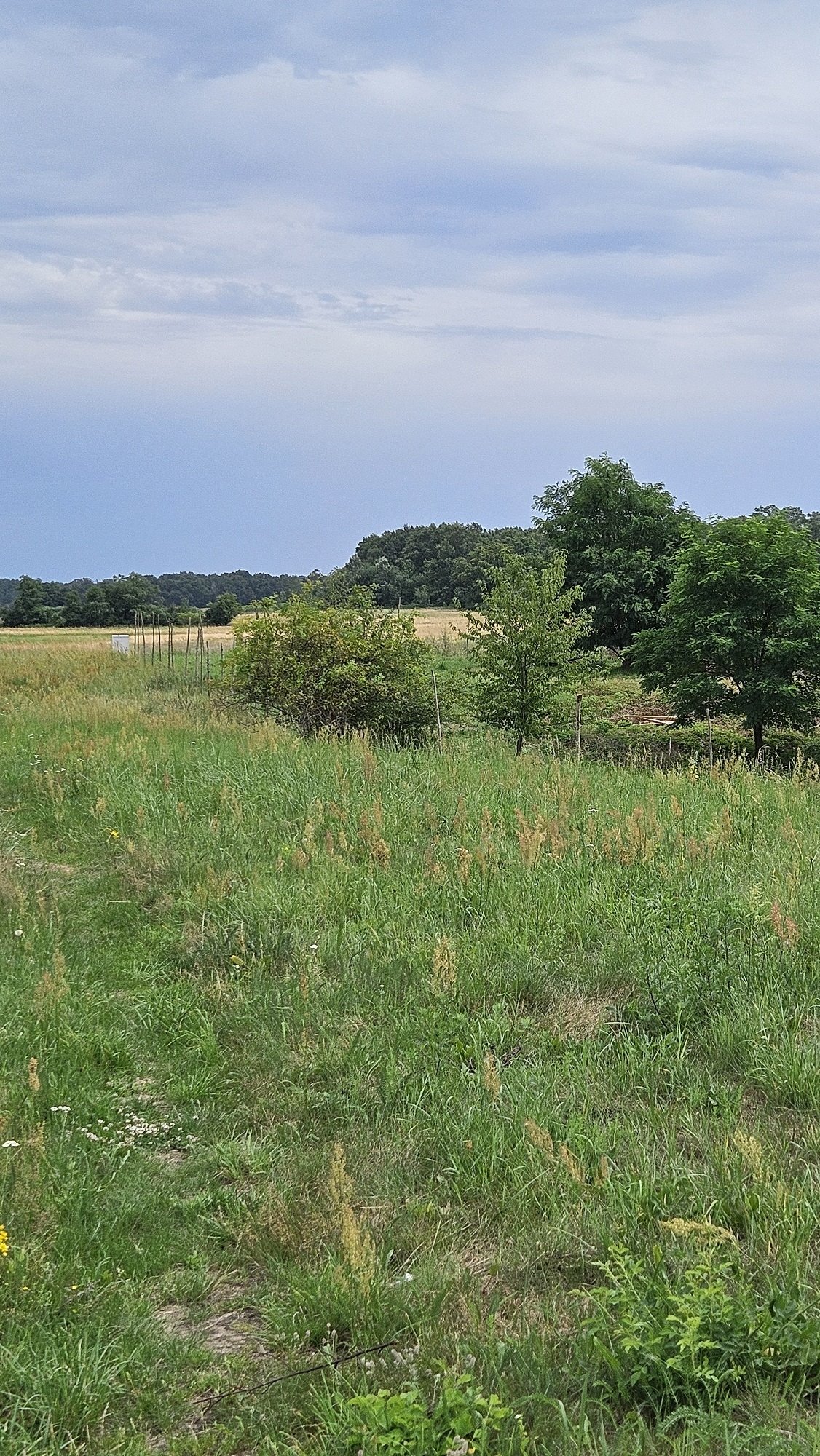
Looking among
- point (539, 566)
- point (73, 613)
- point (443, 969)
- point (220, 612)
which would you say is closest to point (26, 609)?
point (73, 613)

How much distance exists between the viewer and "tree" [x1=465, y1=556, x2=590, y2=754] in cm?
1636

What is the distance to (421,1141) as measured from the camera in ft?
11.6

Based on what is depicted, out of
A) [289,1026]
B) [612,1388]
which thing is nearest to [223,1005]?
[289,1026]

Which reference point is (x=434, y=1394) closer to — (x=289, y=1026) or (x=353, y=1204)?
(x=353, y=1204)

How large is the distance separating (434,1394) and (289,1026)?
2254mm

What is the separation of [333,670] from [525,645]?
3245mm

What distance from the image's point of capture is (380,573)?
90375 millimetres

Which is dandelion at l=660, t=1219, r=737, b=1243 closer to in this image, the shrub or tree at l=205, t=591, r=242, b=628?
the shrub

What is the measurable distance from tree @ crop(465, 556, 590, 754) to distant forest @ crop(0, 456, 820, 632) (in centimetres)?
51

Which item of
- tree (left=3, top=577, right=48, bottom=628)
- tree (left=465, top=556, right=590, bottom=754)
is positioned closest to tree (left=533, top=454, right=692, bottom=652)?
tree (left=465, top=556, right=590, bottom=754)

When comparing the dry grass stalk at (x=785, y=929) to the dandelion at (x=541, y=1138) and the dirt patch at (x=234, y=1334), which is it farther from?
the dirt patch at (x=234, y=1334)

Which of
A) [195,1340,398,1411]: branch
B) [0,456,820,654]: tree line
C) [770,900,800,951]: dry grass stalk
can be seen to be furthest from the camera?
[0,456,820,654]: tree line

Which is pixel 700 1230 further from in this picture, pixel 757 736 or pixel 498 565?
pixel 498 565

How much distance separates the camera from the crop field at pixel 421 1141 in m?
2.42
